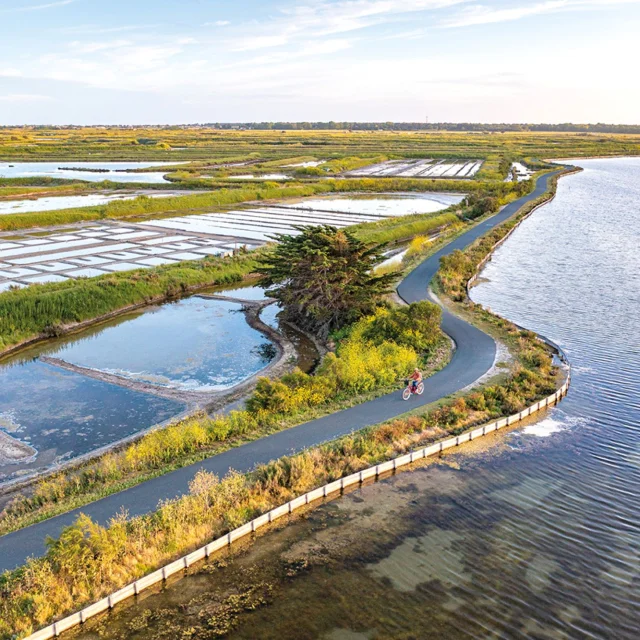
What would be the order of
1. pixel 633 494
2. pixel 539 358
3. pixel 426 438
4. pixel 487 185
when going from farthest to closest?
pixel 487 185
pixel 539 358
pixel 426 438
pixel 633 494

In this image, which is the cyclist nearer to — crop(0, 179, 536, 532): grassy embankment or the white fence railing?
crop(0, 179, 536, 532): grassy embankment

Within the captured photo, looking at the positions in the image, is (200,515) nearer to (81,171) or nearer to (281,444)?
(281,444)

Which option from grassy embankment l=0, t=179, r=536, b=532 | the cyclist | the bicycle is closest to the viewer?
grassy embankment l=0, t=179, r=536, b=532

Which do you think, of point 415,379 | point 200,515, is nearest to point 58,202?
point 415,379

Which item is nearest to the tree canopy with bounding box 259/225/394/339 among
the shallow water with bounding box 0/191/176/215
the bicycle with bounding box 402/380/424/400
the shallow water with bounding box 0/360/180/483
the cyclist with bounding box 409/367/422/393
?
the bicycle with bounding box 402/380/424/400

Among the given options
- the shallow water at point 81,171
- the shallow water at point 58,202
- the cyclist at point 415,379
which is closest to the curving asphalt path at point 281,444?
the cyclist at point 415,379

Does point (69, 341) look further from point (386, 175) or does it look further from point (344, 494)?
point (386, 175)

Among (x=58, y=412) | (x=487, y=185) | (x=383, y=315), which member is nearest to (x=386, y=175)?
(x=487, y=185)
